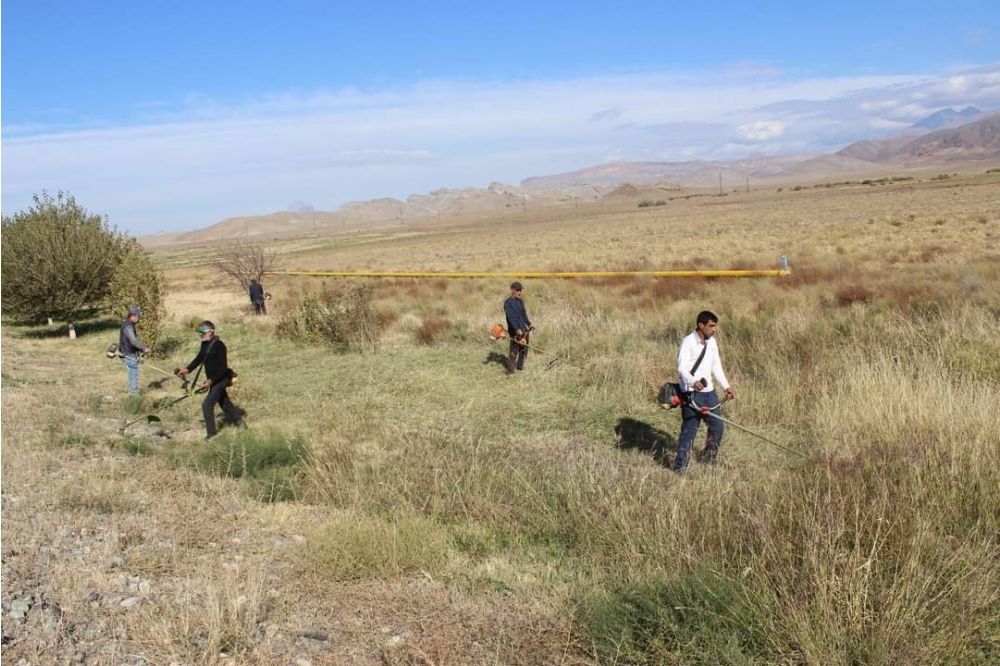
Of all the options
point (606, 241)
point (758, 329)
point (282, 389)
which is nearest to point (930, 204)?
point (606, 241)

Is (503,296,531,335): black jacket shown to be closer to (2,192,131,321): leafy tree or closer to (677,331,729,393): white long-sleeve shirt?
(677,331,729,393): white long-sleeve shirt

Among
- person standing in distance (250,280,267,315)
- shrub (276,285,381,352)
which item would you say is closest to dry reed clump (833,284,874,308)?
shrub (276,285,381,352)

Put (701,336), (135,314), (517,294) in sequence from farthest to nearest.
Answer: (135,314), (517,294), (701,336)

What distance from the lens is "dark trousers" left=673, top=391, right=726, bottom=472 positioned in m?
7.54

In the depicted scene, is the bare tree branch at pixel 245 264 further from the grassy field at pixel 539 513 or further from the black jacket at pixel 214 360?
the black jacket at pixel 214 360

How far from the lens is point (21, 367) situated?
56.6 ft

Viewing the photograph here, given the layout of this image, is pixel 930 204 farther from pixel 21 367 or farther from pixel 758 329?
pixel 21 367

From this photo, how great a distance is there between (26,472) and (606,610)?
6439mm

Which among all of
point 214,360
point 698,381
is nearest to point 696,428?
point 698,381

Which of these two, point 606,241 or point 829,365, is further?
point 606,241

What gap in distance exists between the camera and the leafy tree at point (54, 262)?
22312 mm

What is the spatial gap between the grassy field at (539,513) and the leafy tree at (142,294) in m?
4.36

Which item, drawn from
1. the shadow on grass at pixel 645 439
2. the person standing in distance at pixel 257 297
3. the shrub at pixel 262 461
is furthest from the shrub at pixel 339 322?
the shadow on grass at pixel 645 439

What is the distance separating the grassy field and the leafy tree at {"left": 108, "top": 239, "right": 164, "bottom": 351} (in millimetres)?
4355
